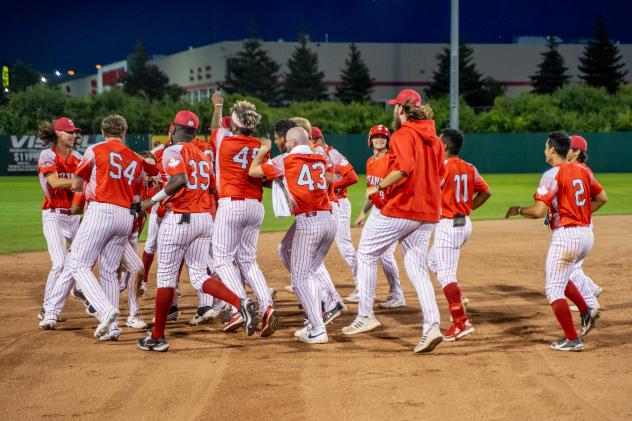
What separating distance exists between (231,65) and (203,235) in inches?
2821

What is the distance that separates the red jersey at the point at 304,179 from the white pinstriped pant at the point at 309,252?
115 millimetres

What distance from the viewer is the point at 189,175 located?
7.32 metres

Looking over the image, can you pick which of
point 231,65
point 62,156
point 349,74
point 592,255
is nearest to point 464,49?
point 349,74

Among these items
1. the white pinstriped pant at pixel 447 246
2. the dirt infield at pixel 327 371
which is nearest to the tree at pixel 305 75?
the dirt infield at pixel 327 371

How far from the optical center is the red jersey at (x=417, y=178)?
23.1 ft

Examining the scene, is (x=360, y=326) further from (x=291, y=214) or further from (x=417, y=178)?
(x=417, y=178)

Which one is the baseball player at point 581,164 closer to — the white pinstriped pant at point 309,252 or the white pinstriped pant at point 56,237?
the white pinstriped pant at point 309,252

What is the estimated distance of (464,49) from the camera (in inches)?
2874

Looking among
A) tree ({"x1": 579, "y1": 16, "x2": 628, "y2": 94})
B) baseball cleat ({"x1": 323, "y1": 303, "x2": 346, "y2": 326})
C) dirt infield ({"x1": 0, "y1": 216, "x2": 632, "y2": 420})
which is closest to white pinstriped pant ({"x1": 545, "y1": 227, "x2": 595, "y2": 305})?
dirt infield ({"x1": 0, "y1": 216, "x2": 632, "y2": 420})

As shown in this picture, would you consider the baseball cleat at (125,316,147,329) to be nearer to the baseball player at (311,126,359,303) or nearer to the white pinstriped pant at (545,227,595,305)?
the baseball player at (311,126,359,303)

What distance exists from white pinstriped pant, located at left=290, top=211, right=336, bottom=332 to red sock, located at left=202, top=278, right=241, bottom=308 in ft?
1.85

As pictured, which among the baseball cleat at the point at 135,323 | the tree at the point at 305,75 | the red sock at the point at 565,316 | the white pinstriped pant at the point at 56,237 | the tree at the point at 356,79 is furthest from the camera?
the tree at the point at 305,75

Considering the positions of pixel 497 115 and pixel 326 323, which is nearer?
pixel 326 323

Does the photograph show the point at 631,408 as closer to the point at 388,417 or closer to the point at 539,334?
the point at 388,417
